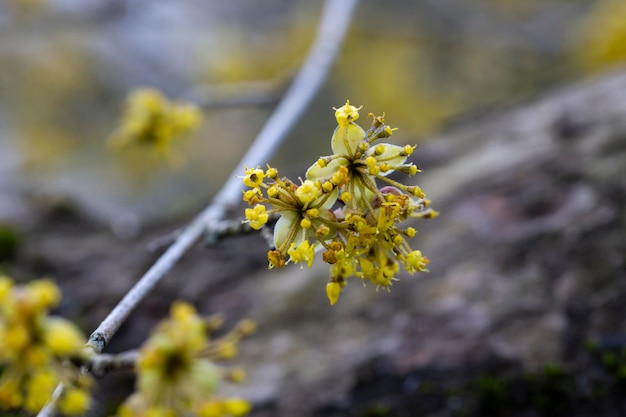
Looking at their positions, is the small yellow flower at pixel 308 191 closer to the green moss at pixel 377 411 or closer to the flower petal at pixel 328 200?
the flower petal at pixel 328 200

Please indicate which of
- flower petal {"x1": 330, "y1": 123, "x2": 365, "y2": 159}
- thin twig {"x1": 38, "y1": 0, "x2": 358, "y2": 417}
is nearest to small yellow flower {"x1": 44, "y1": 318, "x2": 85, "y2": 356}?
thin twig {"x1": 38, "y1": 0, "x2": 358, "y2": 417}

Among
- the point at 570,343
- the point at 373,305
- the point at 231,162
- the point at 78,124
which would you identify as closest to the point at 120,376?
the point at 373,305

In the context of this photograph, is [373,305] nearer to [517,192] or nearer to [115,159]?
[517,192]

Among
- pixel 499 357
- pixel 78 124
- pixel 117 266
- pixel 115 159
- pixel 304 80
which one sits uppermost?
pixel 78 124

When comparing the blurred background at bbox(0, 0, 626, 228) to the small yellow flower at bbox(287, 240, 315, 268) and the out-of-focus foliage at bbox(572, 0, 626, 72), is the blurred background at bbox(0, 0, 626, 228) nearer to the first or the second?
the out-of-focus foliage at bbox(572, 0, 626, 72)

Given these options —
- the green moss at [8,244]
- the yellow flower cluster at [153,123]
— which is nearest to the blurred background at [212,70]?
the green moss at [8,244]

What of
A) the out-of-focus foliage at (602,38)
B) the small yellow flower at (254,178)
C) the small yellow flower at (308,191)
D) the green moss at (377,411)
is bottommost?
the green moss at (377,411)
